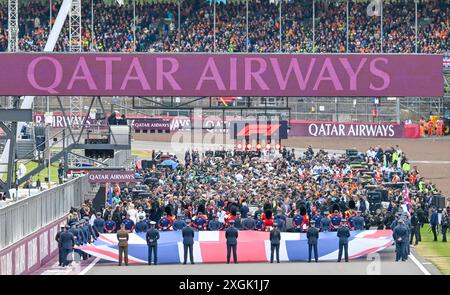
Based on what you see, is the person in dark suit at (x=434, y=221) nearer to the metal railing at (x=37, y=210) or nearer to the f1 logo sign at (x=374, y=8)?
the metal railing at (x=37, y=210)

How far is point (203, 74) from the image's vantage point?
26844 millimetres

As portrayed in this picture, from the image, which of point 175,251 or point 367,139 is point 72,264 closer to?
point 175,251

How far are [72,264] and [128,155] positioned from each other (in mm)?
29506

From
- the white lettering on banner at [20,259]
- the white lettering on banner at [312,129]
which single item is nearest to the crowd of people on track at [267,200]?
the white lettering on banner at [20,259]

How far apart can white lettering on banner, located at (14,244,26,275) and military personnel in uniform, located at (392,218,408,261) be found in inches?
317

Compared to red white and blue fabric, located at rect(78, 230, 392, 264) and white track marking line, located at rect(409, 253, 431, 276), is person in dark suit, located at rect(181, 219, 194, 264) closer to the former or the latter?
red white and blue fabric, located at rect(78, 230, 392, 264)

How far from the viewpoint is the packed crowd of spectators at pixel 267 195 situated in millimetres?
29641

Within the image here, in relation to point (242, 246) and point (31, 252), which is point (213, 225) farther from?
point (31, 252)

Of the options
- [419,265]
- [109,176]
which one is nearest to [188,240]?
[419,265]

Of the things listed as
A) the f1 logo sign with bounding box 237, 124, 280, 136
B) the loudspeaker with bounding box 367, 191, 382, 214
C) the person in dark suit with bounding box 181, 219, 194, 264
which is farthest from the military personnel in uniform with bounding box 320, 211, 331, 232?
the f1 logo sign with bounding box 237, 124, 280, 136

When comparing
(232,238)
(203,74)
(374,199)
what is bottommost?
(232,238)

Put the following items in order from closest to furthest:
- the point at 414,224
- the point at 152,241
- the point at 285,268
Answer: the point at 285,268 → the point at 152,241 → the point at 414,224

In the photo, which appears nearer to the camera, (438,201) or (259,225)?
(259,225)

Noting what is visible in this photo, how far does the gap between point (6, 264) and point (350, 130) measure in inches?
1941
